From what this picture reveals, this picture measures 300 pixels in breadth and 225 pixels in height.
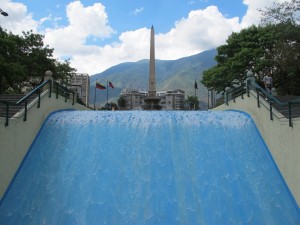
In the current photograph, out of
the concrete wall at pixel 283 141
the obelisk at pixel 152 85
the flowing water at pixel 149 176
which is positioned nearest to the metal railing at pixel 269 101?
the concrete wall at pixel 283 141

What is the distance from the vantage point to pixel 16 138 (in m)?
10.3

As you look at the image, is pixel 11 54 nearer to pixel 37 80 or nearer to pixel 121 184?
pixel 37 80

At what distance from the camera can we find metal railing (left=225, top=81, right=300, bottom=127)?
33.1ft

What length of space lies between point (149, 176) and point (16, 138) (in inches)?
178

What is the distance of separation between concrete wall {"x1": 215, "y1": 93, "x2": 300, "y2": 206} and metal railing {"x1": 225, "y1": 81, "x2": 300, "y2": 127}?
0.80 ft

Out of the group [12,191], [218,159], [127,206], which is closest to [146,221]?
[127,206]

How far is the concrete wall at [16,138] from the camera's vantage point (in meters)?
9.38

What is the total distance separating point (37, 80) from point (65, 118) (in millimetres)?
33968

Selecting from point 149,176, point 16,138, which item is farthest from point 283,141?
point 16,138

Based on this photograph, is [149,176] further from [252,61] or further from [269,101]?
[252,61]

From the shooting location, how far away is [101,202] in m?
8.70

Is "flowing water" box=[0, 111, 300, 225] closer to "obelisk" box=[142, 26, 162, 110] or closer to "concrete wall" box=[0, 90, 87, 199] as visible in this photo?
"concrete wall" box=[0, 90, 87, 199]

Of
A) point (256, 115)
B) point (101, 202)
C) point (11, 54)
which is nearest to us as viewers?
point (101, 202)

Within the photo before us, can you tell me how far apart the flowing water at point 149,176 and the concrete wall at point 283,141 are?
25 cm
